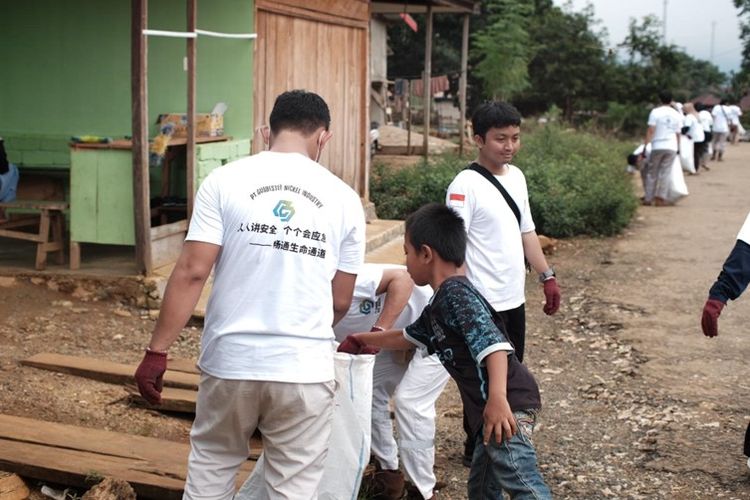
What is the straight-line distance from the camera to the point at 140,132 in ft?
24.6

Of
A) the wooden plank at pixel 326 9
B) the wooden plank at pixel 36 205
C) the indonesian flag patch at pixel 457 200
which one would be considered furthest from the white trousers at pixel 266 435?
the wooden plank at pixel 326 9

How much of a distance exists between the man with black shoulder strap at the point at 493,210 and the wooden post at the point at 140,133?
11.1ft

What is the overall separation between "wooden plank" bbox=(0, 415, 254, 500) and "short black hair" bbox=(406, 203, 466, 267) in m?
1.50

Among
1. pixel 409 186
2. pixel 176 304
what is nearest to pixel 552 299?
pixel 176 304

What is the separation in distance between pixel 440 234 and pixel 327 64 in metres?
7.26

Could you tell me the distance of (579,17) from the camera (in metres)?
36.5

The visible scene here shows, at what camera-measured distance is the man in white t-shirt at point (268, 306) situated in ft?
10.4

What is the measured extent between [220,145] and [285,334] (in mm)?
5784

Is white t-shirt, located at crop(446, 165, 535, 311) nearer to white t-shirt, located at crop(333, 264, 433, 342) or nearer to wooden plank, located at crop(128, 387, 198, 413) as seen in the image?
white t-shirt, located at crop(333, 264, 433, 342)

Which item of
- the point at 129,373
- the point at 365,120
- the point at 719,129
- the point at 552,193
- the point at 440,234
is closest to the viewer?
the point at 440,234

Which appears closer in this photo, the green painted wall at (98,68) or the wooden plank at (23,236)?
the wooden plank at (23,236)

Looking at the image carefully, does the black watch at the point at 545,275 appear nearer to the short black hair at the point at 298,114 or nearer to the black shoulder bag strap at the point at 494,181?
the black shoulder bag strap at the point at 494,181

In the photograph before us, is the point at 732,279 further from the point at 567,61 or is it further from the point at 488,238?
the point at 567,61

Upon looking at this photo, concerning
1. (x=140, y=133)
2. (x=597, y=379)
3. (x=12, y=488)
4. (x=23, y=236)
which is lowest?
(x=597, y=379)
